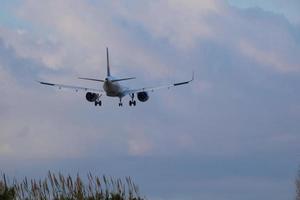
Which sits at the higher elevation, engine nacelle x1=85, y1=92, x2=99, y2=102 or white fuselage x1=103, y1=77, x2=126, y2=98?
white fuselage x1=103, y1=77, x2=126, y2=98

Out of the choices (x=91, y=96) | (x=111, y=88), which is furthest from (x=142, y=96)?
(x=91, y=96)

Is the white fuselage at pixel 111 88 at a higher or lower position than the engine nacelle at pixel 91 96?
higher

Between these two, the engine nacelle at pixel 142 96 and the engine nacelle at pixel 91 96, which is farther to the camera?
the engine nacelle at pixel 142 96

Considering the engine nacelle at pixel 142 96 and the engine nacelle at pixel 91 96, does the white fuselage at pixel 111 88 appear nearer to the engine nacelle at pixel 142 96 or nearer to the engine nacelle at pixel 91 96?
the engine nacelle at pixel 91 96

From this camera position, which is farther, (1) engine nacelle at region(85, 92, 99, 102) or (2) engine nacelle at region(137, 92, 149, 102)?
(2) engine nacelle at region(137, 92, 149, 102)

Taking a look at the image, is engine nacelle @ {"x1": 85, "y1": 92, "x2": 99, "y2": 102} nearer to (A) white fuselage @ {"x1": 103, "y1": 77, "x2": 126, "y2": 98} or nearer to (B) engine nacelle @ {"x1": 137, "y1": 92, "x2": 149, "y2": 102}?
(A) white fuselage @ {"x1": 103, "y1": 77, "x2": 126, "y2": 98}

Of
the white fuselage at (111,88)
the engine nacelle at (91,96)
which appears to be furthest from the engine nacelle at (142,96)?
the engine nacelle at (91,96)

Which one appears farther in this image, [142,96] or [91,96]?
[142,96]

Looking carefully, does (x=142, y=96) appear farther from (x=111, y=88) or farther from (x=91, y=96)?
(x=91, y=96)

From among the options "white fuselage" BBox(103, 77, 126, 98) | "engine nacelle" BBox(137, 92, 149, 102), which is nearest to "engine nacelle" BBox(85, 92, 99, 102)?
"white fuselage" BBox(103, 77, 126, 98)

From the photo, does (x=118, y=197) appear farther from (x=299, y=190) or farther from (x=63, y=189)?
(x=299, y=190)

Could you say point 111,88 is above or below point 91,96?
above

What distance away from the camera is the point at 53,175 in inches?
1652

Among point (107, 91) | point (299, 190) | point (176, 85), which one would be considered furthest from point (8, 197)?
point (176, 85)
